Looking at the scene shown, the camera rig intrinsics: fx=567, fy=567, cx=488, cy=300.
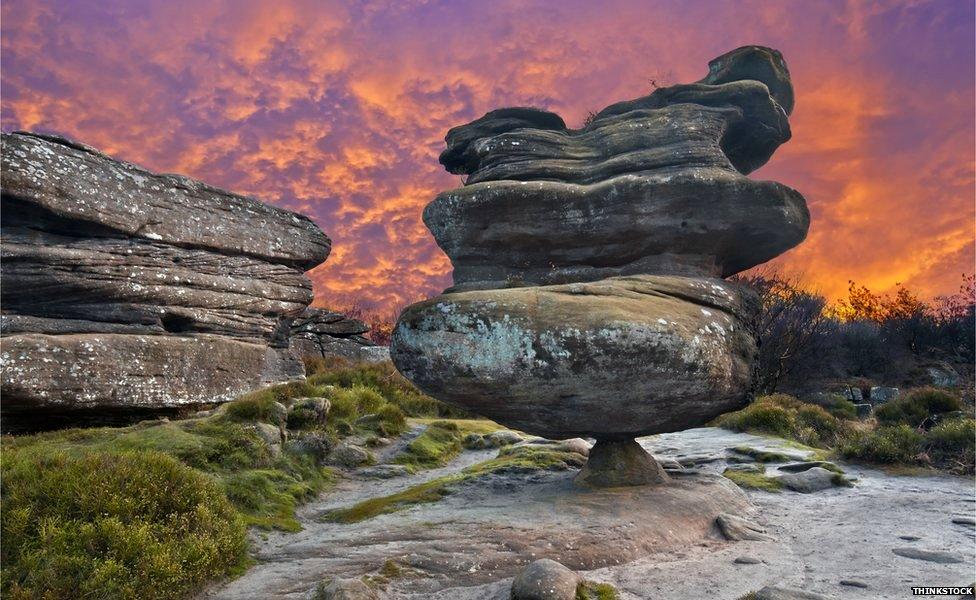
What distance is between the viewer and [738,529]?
864 cm

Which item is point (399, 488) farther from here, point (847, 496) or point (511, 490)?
point (847, 496)

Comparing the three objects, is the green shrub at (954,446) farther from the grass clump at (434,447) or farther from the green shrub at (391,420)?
the green shrub at (391,420)

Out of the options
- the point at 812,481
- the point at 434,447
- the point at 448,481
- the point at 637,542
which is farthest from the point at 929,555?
the point at 434,447

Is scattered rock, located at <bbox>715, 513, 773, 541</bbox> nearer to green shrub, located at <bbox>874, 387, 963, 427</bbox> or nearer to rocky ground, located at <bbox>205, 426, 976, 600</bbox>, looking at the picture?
rocky ground, located at <bbox>205, 426, 976, 600</bbox>

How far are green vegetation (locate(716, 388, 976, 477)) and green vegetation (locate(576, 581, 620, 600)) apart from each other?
33.0 ft

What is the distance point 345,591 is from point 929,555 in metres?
7.49

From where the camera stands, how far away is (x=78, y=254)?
12836 mm

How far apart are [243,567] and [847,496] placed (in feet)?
35.4

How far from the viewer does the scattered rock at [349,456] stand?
13.3m

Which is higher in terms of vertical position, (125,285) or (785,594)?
(125,285)

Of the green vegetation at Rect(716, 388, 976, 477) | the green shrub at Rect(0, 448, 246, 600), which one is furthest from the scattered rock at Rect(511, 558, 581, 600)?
the green vegetation at Rect(716, 388, 976, 477)

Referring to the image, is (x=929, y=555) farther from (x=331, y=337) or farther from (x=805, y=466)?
(x=331, y=337)

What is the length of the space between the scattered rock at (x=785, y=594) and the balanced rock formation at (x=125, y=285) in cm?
1292

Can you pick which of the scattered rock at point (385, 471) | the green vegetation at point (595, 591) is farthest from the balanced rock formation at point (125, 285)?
the green vegetation at point (595, 591)
